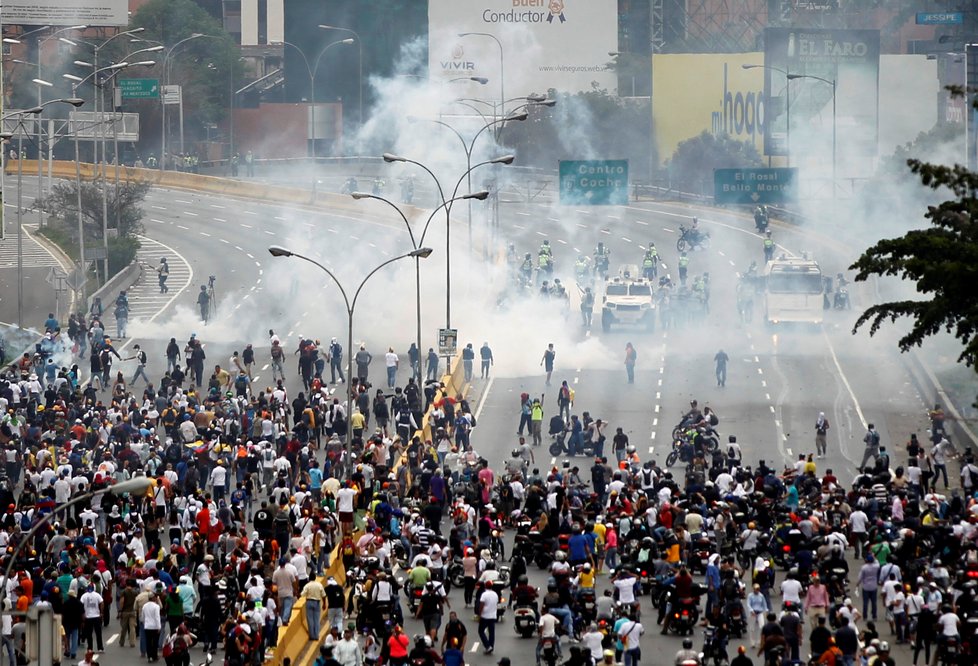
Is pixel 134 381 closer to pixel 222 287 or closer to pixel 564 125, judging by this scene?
pixel 222 287

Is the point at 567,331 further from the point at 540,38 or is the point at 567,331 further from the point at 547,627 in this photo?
the point at 540,38

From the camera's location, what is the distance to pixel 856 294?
64625mm

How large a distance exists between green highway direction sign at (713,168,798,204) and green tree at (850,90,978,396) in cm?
3007

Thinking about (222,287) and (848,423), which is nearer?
(848,423)

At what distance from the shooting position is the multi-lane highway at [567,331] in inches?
1820

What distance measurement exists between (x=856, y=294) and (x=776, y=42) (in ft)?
66.1

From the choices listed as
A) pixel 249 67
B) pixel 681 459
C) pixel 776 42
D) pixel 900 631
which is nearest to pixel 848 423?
pixel 681 459

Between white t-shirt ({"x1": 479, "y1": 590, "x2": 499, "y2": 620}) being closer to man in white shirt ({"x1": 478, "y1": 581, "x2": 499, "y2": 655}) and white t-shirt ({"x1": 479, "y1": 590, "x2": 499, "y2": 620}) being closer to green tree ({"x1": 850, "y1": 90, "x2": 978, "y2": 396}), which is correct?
man in white shirt ({"x1": 478, "y1": 581, "x2": 499, "y2": 655})

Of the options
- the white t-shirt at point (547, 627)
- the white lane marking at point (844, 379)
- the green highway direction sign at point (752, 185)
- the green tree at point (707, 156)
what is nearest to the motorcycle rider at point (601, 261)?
the green highway direction sign at point (752, 185)

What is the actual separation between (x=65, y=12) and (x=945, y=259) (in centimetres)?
6966

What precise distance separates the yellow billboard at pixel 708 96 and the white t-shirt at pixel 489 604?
7669 cm

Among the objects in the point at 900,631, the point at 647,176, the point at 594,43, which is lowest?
the point at 900,631

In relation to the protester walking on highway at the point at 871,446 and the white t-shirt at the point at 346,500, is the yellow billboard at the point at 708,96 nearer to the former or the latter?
the protester walking on highway at the point at 871,446

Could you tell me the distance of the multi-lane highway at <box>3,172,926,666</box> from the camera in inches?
1820
